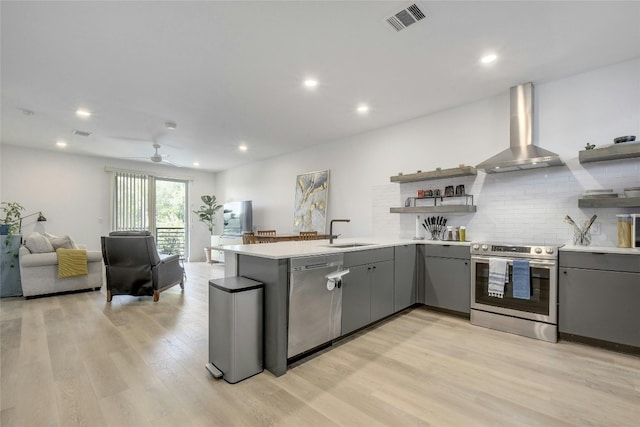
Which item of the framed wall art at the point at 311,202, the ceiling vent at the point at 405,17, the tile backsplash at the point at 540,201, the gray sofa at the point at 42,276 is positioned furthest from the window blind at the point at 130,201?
the ceiling vent at the point at 405,17

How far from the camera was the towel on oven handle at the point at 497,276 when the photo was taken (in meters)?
3.12

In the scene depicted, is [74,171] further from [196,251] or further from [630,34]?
[630,34]

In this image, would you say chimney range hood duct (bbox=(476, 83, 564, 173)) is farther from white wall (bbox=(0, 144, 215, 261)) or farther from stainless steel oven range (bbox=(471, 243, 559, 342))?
white wall (bbox=(0, 144, 215, 261))

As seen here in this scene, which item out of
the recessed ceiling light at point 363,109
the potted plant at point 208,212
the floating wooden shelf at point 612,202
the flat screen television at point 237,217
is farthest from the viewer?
the potted plant at point 208,212

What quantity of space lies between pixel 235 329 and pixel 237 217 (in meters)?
6.11

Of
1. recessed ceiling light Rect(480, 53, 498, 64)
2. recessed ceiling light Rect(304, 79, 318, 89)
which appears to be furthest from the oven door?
recessed ceiling light Rect(304, 79, 318, 89)

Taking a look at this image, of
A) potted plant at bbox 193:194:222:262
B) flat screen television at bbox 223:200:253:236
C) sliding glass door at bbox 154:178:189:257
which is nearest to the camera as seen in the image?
flat screen television at bbox 223:200:253:236

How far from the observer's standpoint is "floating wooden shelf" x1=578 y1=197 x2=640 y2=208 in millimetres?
2710

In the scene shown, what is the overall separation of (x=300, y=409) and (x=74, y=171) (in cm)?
790

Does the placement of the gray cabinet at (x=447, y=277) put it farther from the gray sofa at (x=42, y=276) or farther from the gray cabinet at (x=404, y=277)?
the gray sofa at (x=42, y=276)

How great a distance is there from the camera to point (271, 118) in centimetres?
465

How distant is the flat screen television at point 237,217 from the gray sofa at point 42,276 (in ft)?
11.1

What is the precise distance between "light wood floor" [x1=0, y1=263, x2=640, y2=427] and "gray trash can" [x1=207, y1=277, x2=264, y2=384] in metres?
0.10

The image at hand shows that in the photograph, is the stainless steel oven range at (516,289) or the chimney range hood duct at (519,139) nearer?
the stainless steel oven range at (516,289)
